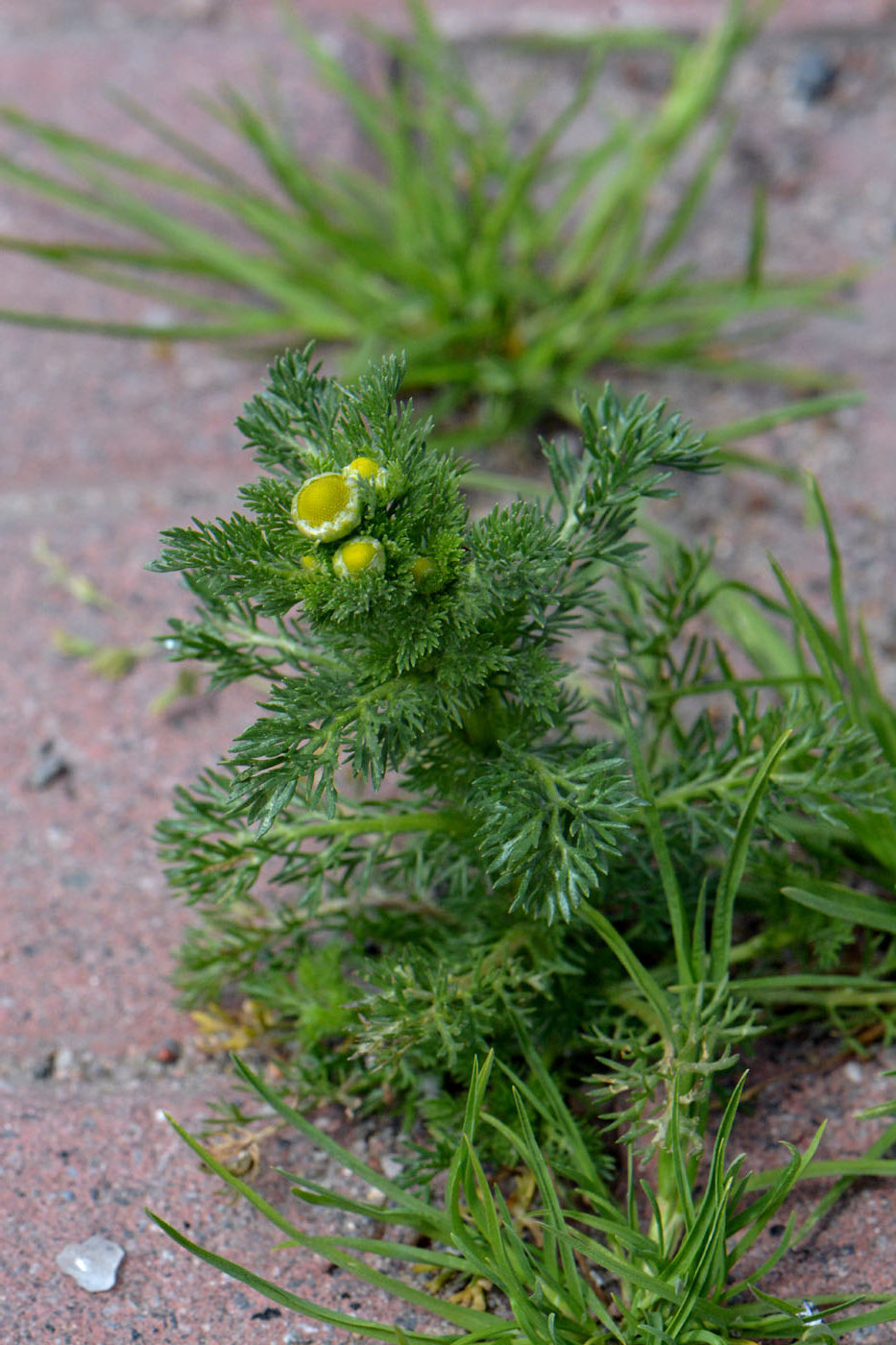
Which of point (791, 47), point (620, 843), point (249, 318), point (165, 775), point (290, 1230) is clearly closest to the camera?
point (290, 1230)

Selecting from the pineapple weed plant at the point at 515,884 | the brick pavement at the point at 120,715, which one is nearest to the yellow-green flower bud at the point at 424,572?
the pineapple weed plant at the point at 515,884

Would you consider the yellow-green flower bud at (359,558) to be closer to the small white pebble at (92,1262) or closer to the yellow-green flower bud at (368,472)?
the yellow-green flower bud at (368,472)

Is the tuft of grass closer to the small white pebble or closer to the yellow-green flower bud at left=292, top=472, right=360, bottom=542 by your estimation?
the yellow-green flower bud at left=292, top=472, right=360, bottom=542

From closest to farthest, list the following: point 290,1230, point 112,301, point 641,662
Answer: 1. point 290,1230
2. point 641,662
3. point 112,301

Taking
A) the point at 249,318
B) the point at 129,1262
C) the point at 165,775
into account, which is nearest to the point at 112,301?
the point at 249,318

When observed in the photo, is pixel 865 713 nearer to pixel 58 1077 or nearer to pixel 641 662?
pixel 641 662
